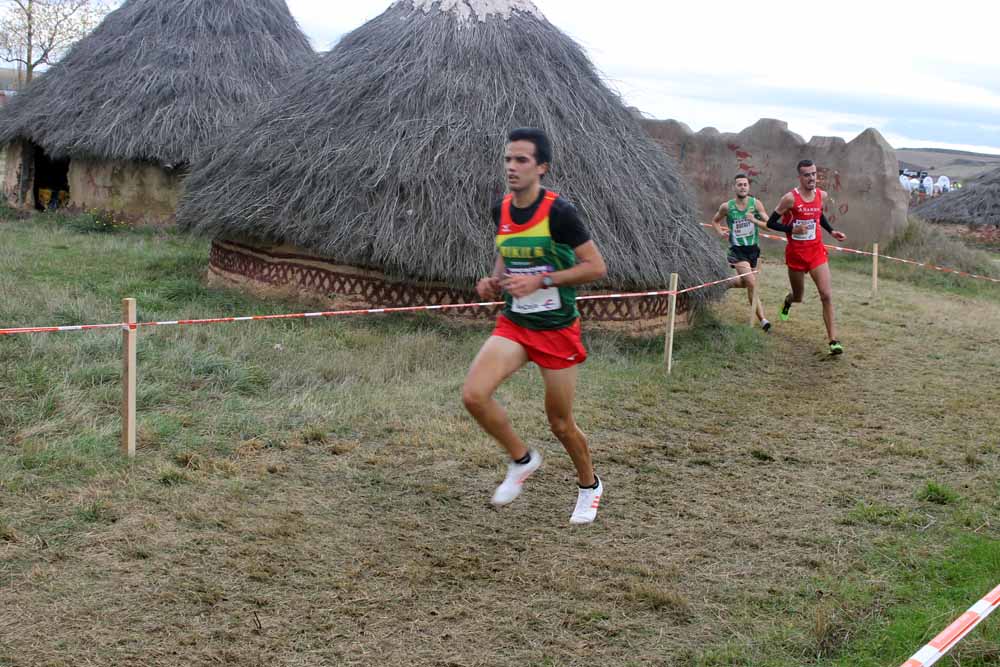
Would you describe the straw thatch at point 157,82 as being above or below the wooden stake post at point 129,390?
above

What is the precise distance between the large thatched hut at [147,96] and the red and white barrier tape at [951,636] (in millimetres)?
12944

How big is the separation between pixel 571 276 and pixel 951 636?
207 cm

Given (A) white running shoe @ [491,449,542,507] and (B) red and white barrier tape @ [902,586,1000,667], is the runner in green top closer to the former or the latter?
(A) white running shoe @ [491,449,542,507]

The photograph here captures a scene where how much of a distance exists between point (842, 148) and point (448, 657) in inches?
586

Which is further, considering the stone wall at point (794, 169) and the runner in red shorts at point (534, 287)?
the stone wall at point (794, 169)

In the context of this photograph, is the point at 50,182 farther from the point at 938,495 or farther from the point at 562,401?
the point at 938,495

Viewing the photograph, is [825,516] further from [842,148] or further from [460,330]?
[842,148]

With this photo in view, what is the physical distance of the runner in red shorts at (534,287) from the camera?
4.27 metres

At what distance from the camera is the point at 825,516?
489 centimetres

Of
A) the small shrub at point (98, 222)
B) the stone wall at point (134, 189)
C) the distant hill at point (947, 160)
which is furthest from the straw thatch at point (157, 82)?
the distant hill at point (947, 160)

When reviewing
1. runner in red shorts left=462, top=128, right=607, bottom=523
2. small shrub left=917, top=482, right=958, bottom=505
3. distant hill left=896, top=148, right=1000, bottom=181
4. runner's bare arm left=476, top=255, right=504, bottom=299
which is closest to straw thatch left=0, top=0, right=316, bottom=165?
runner's bare arm left=476, top=255, right=504, bottom=299

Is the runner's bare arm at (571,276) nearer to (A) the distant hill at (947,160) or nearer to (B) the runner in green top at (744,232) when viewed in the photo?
(B) the runner in green top at (744,232)

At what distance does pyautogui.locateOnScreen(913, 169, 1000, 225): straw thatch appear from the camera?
23203mm

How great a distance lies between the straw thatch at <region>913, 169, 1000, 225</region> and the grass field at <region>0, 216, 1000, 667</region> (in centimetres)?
1655
